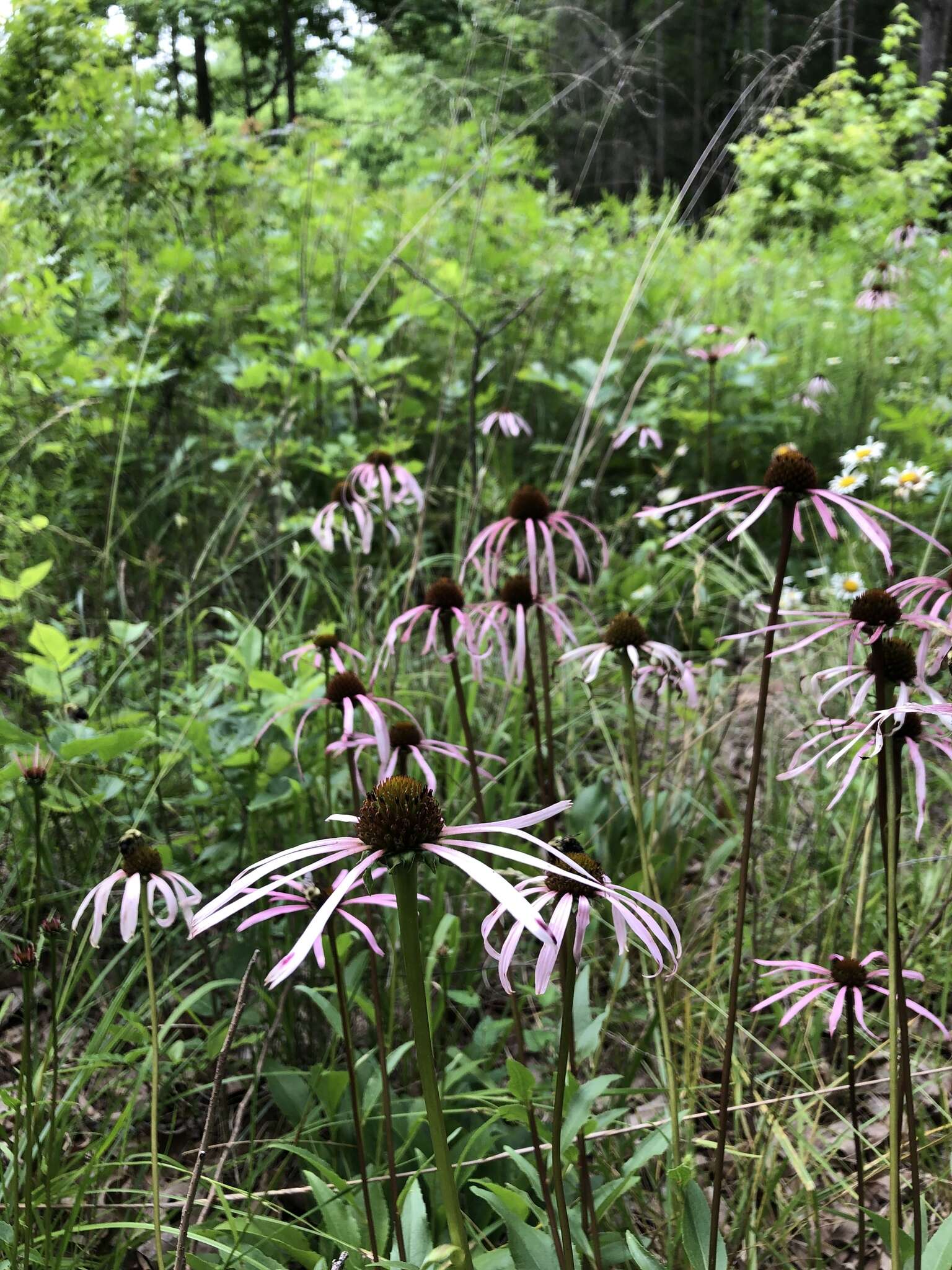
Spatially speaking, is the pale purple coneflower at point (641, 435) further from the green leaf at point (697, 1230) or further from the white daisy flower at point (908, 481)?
the green leaf at point (697, 1230)

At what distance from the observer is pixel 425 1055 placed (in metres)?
0.41

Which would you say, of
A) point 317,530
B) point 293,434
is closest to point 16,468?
point 293,434

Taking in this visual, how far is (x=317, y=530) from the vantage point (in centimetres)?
147

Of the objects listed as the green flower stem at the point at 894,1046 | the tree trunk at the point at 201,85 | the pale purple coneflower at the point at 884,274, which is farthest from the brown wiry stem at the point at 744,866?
the tree trunk at the point at 201,85

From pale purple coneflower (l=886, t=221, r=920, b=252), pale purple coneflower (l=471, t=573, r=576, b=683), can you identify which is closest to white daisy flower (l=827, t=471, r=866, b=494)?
pale purple coneflower (l=471, t=573, r=576, b=683)

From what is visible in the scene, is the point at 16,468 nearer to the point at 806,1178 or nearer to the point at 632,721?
the point at 632,721

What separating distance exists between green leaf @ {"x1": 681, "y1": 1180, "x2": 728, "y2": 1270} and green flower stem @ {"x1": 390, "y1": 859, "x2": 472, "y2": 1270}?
295mm

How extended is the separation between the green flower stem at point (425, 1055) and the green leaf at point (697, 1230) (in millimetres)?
295

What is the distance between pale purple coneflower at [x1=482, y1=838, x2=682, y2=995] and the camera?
454 millimetres

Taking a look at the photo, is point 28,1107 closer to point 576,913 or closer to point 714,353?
point 576,913

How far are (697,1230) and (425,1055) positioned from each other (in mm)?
401

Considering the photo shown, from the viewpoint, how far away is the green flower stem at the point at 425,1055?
398 mm

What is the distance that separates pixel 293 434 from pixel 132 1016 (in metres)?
1.74

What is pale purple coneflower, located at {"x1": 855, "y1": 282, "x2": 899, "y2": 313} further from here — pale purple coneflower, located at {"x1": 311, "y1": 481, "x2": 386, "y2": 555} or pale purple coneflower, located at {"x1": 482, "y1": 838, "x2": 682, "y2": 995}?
pale purple coneflower, located at {"x1": 482, "y1": 838, "x2": 682, "y2": 995}
